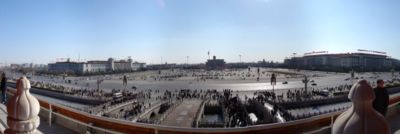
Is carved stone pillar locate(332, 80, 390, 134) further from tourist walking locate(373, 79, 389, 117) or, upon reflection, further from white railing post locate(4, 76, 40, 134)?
tourist walking locate(373, 79, 389, 117)

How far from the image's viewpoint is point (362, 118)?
1.71 m

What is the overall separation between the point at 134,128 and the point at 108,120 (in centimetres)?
104

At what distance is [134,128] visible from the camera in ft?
21.4

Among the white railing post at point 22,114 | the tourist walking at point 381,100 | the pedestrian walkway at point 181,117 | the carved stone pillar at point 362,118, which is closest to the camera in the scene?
the carved stone pillar at point 362,118

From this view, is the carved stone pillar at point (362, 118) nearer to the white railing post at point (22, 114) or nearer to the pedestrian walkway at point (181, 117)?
the white railing post at point (22, 114)

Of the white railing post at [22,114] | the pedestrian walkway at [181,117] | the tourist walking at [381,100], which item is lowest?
the pedestrian walkway at [181,117]

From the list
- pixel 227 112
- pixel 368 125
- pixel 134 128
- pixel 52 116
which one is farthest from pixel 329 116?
pixel 227 112

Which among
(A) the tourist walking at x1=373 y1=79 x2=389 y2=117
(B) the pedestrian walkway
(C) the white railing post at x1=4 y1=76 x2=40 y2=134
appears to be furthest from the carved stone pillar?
(B) the pedestrian walkway

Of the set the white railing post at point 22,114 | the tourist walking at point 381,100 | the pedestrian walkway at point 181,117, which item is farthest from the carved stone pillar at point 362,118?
the pedestrian walkway at point 181,117

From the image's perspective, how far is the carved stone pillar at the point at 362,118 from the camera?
1663 millimetres

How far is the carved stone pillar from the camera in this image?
1663 mm

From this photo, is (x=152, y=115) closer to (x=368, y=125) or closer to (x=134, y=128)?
(x=134, y=128)

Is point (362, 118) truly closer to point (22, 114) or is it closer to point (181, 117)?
point (22, 114)

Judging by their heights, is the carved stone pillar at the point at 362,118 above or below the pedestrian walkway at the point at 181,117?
above
